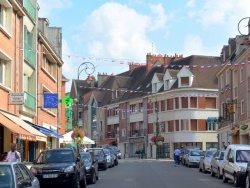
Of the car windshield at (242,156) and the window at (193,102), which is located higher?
the window at (193,102)

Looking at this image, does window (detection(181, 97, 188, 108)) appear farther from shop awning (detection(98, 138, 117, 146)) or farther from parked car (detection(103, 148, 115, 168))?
parked car (detection(103, 148, 115, 168))

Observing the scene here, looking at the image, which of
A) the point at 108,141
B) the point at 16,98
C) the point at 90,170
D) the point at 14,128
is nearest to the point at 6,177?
the point at 14,128

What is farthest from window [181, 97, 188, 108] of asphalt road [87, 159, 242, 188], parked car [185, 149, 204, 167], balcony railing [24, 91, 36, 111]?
balcony railing [24, 91, 36, 111]

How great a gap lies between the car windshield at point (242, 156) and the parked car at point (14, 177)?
12396 mm

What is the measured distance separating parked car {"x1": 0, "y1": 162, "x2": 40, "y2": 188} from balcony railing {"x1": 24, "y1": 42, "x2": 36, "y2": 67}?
19.8m

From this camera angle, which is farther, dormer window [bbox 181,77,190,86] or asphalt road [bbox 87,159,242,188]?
dormer window [bbox 181,77,190,86]

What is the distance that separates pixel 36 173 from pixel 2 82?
28.5ft

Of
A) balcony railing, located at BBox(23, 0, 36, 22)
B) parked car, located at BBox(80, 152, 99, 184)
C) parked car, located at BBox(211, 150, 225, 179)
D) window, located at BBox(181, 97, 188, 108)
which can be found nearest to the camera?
parked car, located at BBox(80, 152, 99, 184)

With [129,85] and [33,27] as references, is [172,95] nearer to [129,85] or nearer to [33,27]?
[129,85]

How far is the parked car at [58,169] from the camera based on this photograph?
19.8m

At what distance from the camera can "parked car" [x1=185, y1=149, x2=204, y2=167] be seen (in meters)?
43.6

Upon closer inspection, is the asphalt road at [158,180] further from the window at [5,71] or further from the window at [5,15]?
the window at [5,15]

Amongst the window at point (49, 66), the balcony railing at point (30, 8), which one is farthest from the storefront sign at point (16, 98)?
the window at point (49, 66)

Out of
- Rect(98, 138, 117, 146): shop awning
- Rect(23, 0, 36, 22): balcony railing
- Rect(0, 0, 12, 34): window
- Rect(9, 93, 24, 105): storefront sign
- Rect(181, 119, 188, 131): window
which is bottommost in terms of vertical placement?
Rect(98, 138, 117, 146): shop awning
